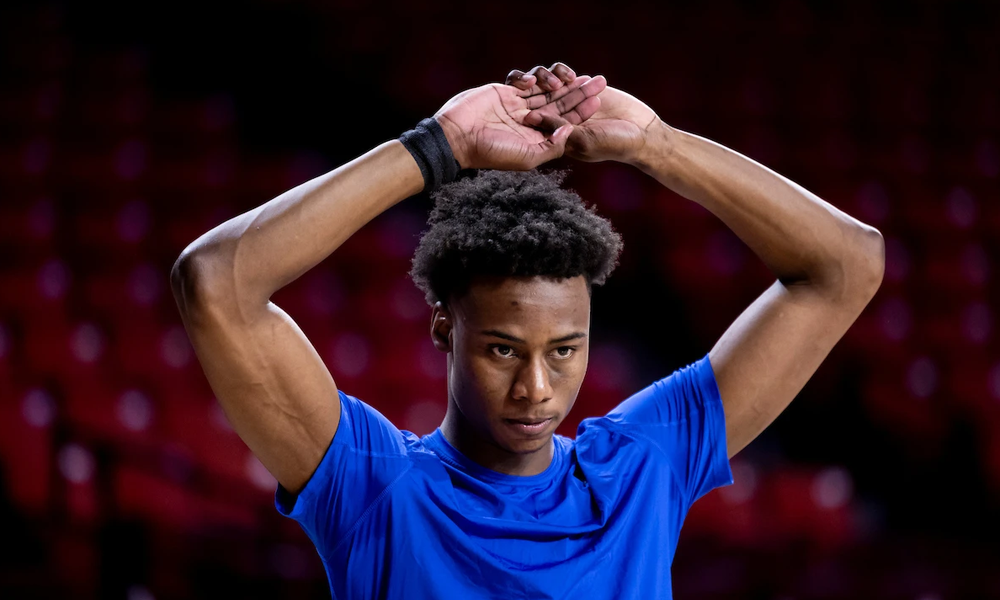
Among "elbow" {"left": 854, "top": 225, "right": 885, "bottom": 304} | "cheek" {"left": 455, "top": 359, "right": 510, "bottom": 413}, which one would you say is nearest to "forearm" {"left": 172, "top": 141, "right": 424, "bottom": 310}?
"cheek" {"left": 455, "top": 359, "right": 510, "bottom": 413}

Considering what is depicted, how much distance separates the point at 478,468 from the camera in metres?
1.31

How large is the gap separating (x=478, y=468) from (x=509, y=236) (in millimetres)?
310

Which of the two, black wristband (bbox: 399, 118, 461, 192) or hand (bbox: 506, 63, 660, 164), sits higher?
hand (bbox: 506, 63, 660, 164)

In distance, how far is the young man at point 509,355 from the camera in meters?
1.16

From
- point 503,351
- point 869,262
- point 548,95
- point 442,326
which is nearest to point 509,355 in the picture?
point 503,351

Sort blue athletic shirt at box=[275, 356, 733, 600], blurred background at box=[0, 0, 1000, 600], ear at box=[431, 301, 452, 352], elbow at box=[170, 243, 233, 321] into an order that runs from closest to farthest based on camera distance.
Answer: elbow at box=[170, 243, 233, 321]
blue athletic shirt at box=[275, 356, 733, 600]
ear at box=[431, 301, 452, 352]
blurred background at box=[0, 0, 1000, 600]

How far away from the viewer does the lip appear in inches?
48.4

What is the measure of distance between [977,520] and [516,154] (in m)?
2.98

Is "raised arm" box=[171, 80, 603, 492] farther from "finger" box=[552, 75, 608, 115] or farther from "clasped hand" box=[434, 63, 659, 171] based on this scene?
"finger" box=[552, 75, 608, 115]

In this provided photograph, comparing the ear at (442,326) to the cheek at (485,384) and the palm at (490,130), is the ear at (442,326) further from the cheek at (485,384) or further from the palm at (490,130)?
the palm at (490,130)

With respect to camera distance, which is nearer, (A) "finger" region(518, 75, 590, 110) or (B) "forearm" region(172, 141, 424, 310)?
(B) "forearm" region(172, 141, 424, 310)

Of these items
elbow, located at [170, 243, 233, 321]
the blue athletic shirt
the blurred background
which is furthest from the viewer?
the blurred background

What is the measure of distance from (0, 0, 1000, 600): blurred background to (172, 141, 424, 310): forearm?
5.89 ft

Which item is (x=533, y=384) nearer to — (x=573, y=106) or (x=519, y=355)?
(x=519, y=355)
